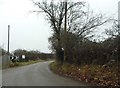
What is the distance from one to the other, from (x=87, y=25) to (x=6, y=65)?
20.1 metres

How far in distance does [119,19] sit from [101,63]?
4.87m

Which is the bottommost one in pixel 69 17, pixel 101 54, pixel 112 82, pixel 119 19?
pixel 112 82

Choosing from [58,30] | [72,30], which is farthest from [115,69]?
[58,30]

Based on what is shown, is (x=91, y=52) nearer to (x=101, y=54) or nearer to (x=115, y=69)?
(x=101, y=54)

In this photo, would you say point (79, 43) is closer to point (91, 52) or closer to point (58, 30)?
point (91, 52)

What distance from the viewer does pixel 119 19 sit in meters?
21.8

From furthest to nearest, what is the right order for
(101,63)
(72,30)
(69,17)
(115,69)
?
(69,17) → (72,30) → (101,63) → (115,69)

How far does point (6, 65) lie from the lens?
53344mm

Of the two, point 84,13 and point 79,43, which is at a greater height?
point 84,13

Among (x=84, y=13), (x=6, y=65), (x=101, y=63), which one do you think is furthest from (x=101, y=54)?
(x=6, y=65)

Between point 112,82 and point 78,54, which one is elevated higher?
point 78,54

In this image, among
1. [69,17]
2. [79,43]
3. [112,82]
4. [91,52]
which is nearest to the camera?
[112,82]

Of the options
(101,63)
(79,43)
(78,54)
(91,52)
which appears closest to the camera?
(101,63)

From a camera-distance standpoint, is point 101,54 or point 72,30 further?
point 72,30
